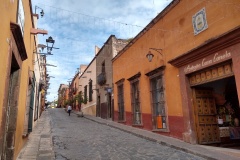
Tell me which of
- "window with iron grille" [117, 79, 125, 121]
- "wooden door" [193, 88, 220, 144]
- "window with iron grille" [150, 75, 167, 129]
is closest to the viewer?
"wooden door" [193, 88, 220, 144]

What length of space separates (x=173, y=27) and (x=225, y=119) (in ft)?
13.0

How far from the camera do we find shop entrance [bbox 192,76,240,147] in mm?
7059

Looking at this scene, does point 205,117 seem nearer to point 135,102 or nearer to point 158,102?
point 158,102

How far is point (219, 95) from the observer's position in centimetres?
779

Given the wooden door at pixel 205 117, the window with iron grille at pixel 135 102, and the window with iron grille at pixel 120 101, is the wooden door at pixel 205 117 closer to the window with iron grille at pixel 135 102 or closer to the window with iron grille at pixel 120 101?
the window with iron grille at pixel 135 102

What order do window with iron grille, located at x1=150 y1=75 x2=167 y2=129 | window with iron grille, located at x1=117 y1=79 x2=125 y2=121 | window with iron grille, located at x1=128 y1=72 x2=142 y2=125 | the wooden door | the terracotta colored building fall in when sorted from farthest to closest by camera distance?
window with iron grille, located at x1=117 y1=79 x2=125 y2=121 < window with iron grille, located at x1=128 y1=72 x2=142 y2=125 < window with iron grille, located at x1=150 y1=75 x2=167 y2=129 < the wooden door < the terracotta colored building

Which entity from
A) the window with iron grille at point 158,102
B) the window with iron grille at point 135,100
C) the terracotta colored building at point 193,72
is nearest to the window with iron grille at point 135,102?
the window with iron grille at point 135,100

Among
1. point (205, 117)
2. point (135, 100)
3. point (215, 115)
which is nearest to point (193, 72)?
point (205, 117)

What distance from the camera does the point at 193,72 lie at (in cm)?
687

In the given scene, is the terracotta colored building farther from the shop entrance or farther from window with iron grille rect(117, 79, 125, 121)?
window with iron grille rect(117, 79, 125, 121)

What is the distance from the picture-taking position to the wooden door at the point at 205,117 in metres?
6.99

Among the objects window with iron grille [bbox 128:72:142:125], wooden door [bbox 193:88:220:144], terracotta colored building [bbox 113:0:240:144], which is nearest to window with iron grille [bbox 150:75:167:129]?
terracotta colored building [bbox 113:0:240:144]

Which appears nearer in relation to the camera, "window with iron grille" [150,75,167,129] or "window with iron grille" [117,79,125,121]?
"window with iron grille" [150,75,167,129]

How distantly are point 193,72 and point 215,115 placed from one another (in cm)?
185
